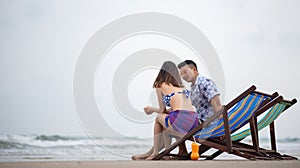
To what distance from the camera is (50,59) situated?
10398 mm

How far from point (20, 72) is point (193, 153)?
8124 millimetres

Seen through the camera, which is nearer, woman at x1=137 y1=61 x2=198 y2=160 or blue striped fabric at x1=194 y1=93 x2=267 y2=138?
blue striped fabric at x1=194 y1=93 x2=267 y2=138

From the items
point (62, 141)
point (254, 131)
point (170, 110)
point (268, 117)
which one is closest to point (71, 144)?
point (62, 141)

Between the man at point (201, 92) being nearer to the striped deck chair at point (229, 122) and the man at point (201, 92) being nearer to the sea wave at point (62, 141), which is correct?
the striped deck chair at point (229, 122)

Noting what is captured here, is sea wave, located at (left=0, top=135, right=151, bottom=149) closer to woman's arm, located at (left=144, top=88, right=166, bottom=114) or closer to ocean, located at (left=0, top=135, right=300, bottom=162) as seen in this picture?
ocean, located at (left=0, top=135, right=300, bottom=162)

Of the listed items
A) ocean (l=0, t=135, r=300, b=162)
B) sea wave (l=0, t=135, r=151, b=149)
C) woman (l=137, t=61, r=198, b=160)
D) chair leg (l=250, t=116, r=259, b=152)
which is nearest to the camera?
chair leg (l=250, t=116, r=259, b=152)

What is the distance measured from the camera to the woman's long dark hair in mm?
3611

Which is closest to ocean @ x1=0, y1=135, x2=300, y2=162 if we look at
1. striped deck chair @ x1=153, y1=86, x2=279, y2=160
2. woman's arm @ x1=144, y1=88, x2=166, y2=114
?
woman's arm @ x1=144, y1=88, x2=166, y2=114

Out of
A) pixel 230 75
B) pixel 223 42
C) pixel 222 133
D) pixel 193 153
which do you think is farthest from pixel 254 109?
pixel 223 42

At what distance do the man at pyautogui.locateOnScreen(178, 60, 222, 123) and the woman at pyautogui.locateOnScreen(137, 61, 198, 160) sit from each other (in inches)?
3.3

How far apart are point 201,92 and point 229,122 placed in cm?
47

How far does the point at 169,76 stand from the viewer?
11.9 ft

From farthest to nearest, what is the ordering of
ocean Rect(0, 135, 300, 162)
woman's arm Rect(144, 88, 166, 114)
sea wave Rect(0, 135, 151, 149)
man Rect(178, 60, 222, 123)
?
sea wave Rect(0, 135, 151, 149), ocean Rect(0, 135, 300, 162), woman's arm Rect(144, 88, 166, 114), man Rect(178, 60, 222, 123)

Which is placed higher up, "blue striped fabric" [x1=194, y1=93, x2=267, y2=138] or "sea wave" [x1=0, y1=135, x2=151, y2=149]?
"blue striped fabric" [x1=194, y1=93, x2=267, y2=138]
